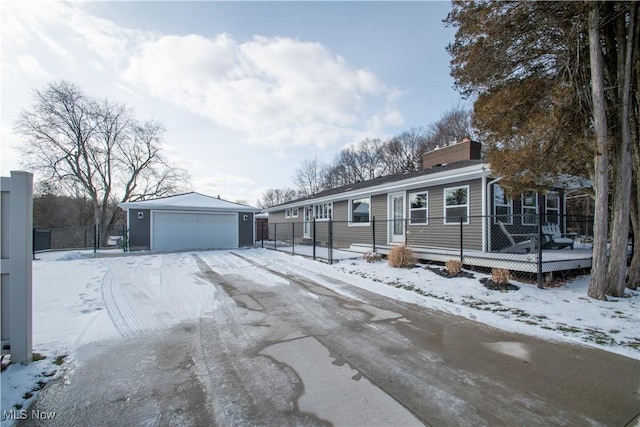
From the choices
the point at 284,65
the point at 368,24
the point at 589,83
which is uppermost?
the point at 368,24

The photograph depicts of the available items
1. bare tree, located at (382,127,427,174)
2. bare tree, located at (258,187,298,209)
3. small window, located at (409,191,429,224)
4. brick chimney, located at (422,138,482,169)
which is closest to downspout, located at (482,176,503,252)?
small window, located at (409,191,429,224)

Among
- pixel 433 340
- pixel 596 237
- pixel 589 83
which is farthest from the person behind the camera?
pixel 589 83

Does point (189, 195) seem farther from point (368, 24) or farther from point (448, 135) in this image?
point (448, 135)

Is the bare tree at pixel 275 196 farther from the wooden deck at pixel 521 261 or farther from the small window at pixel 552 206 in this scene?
the wooden deck at pixel 521 261

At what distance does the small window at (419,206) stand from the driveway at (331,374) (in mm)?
6481

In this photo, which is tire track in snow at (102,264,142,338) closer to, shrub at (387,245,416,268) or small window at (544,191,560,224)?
shrub at (387,245,416,268)

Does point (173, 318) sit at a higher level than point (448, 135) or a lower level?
lower

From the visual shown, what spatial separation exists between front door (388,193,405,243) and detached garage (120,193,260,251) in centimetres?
916

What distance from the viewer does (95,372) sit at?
274 centimetres

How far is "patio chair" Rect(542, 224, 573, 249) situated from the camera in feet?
29.8

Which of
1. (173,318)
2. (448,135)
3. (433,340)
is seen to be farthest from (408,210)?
(448,135)

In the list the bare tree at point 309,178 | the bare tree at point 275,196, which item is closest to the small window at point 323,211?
the bare tree at point 309,178

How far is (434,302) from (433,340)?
1.77 m

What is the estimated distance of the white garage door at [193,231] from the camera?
15.4 m
